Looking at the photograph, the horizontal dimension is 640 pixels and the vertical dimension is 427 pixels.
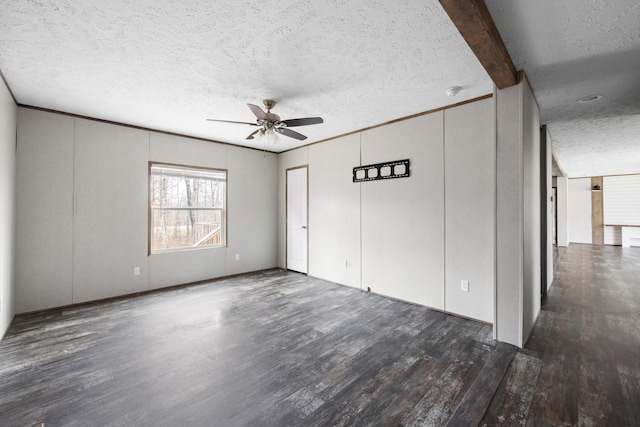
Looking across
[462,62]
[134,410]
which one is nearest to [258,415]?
[134,410]

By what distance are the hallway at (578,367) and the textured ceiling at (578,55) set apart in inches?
101

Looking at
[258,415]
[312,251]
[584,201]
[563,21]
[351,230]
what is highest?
[563,21]

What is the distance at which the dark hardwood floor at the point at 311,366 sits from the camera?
5.94 feet

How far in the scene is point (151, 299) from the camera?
414cm

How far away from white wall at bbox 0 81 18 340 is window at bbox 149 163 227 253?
5.07 ft

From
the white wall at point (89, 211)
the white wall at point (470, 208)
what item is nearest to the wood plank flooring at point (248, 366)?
the white wall at point (470, 208)

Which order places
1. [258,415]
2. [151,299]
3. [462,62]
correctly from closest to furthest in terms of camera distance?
1. [258,415]
2. [462,62]
3. [151,299]

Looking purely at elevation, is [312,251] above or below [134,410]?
above

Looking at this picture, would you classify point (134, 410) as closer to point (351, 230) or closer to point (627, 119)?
point (351, 230)

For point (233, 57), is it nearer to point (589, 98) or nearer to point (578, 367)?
point (589, 98)

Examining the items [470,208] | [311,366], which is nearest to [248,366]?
[311,366]

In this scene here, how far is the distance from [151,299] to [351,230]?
10.8 feet

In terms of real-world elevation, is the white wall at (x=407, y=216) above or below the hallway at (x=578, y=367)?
above

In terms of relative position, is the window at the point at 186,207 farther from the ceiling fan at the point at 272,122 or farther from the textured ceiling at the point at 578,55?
the textured ceiling at the point at 578,55
